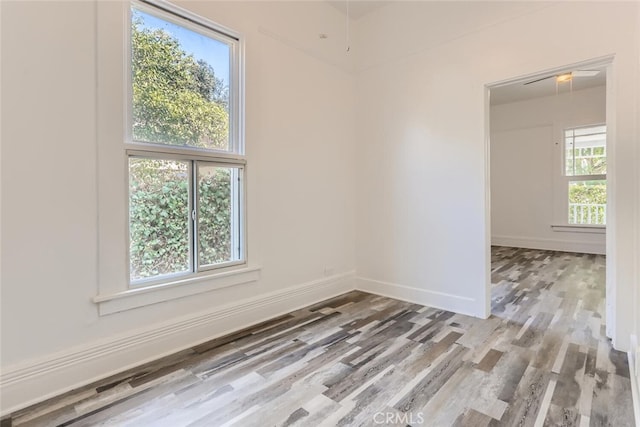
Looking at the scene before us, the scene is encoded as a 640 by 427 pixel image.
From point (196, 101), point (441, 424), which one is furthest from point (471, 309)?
point (196, 101)

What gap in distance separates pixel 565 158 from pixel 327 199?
5674 millimetres

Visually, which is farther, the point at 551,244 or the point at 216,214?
the point at 551,244

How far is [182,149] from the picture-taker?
8.00ft

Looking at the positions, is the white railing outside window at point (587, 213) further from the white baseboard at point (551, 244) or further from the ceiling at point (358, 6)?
the ceiling at point (358, 6)

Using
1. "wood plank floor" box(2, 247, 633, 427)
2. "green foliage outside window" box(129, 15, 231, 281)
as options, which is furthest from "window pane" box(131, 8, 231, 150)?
"wood plank floor" box(2, 247, 633, 427)

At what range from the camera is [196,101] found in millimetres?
2574

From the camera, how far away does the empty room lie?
70.7 inches

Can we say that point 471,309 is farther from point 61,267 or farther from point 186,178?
point 61,267

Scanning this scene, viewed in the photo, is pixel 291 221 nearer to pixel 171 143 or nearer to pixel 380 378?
pixel 171 143

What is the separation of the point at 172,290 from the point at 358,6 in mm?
3751

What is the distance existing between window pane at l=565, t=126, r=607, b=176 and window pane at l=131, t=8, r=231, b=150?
6898 mm

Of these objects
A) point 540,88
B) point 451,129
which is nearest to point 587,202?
point 540,88

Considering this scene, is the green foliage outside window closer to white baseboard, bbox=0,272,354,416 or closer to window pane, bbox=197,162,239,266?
window pane, bbox=197,162,239,266

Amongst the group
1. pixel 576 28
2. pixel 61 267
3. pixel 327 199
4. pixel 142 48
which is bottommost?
pixel 61 267
